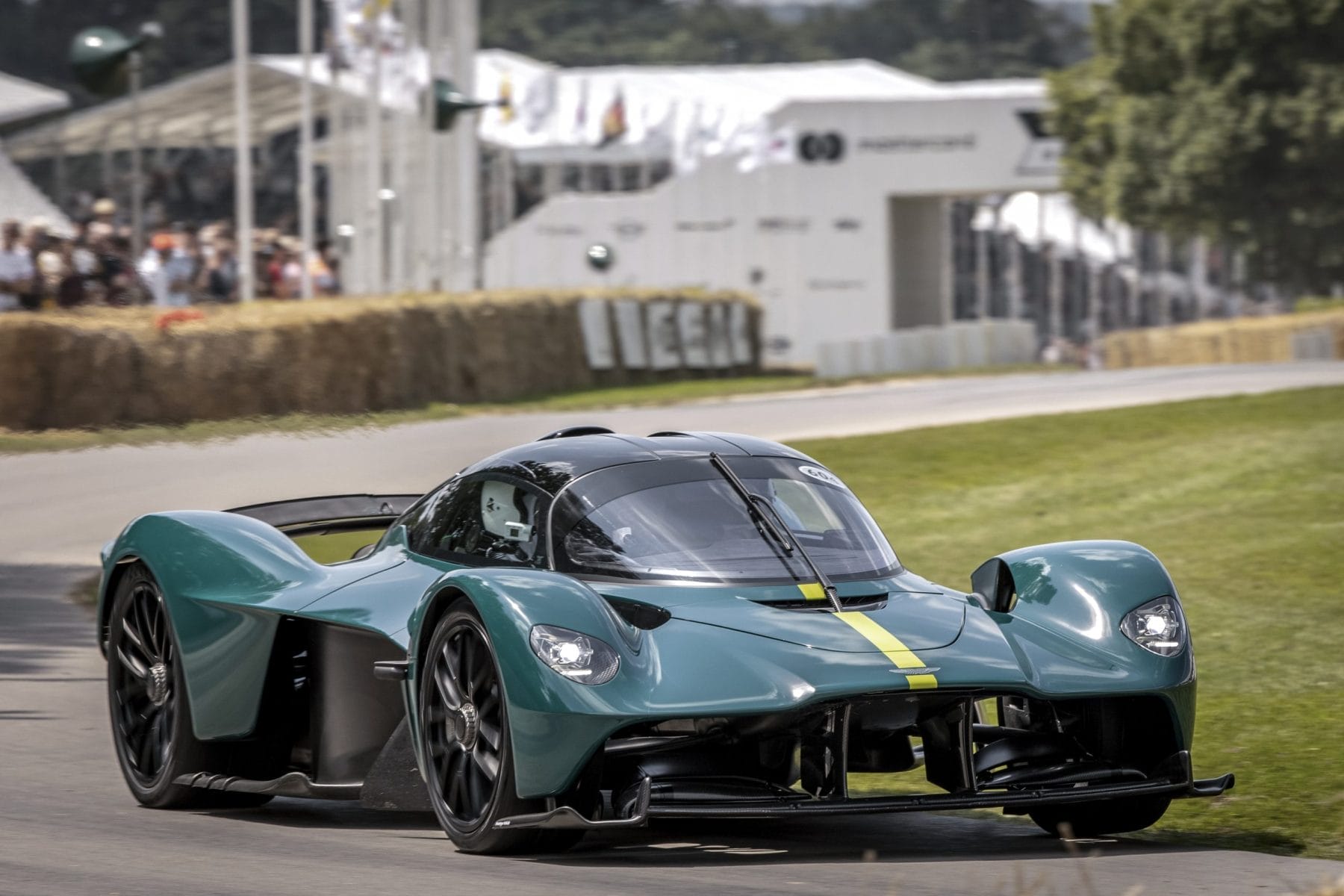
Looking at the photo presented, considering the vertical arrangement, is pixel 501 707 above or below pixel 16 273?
below

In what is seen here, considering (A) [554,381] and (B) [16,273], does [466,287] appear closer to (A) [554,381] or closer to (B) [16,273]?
(A) [554,381]

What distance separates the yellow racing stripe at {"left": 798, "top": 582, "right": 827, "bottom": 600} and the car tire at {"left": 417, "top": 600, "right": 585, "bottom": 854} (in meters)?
0.99

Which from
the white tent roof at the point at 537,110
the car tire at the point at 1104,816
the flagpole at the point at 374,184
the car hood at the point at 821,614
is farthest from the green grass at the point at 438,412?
the car tire at the point at 1104,816

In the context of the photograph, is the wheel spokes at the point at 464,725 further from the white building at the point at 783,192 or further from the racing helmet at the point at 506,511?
the white building at the point at 783,192

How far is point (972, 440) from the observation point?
20750 millimetres

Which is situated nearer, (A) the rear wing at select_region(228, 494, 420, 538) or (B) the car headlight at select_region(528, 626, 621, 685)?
(B) the car headlight at select_region(528, 626, 621, 685)

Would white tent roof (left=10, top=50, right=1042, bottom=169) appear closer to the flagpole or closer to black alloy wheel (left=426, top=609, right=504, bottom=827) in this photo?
the flagpole

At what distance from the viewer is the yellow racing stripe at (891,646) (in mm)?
6141

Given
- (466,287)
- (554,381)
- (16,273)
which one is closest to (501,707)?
(16,273)

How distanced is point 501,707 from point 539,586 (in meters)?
0.36

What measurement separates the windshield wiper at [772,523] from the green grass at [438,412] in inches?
529

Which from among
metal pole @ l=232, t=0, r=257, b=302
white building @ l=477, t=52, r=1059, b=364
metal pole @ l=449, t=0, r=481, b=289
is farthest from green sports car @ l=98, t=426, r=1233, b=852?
white building @ l=477, t=52, r=1059, b=364

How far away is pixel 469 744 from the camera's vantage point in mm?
6383

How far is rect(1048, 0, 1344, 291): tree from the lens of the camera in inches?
1932
